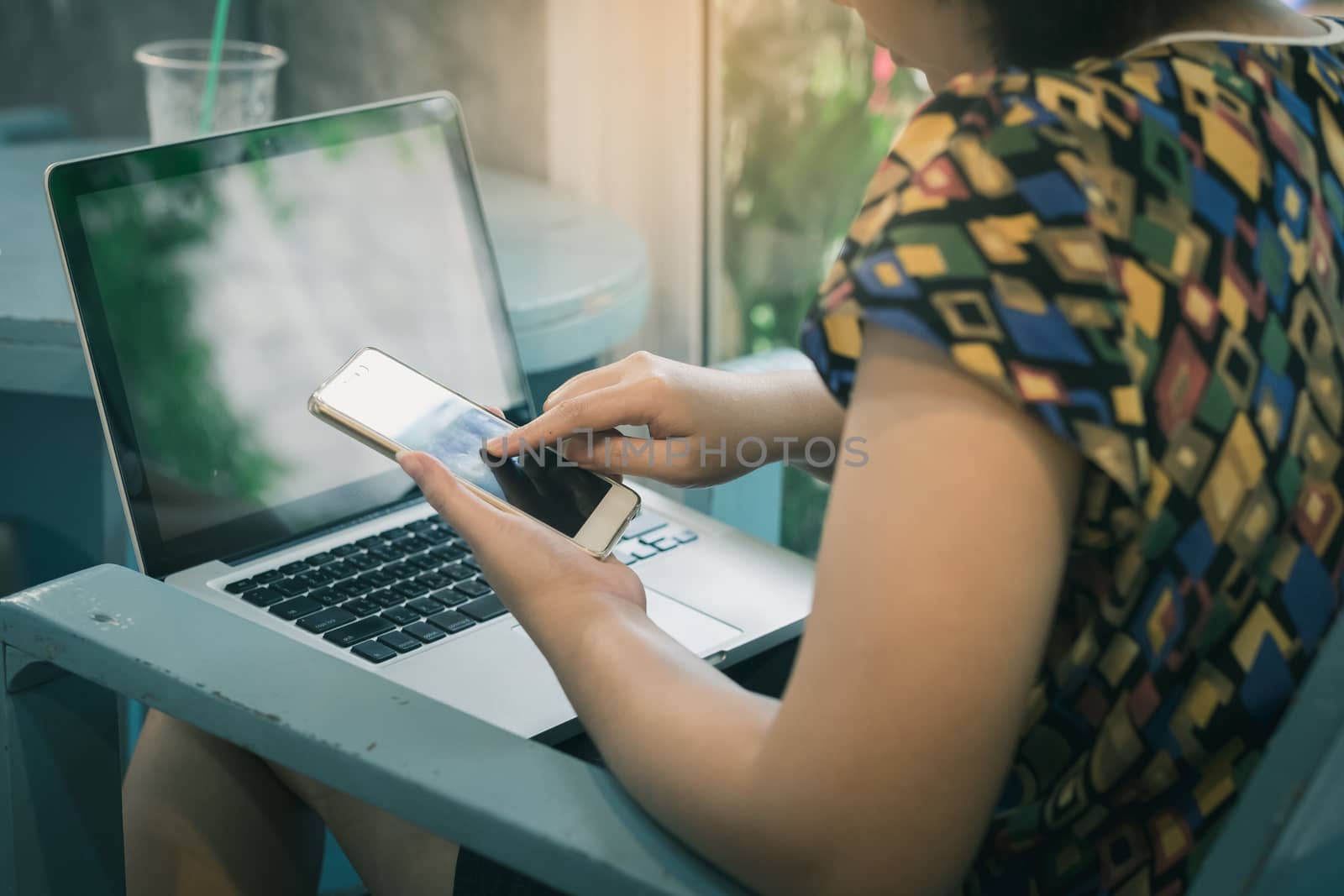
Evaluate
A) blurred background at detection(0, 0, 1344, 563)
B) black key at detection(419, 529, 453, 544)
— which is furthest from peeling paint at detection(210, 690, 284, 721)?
blurred background at detection(0, 0, 1344, 563)

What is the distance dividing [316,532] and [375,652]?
0.18 m

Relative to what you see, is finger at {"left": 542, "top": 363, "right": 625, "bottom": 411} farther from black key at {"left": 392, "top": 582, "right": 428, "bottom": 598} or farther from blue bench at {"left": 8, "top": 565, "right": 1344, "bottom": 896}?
blue bench at {"left": 8, "top": 565, "right": 1344, "bottom": 896}

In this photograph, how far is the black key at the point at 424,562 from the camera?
800 millimetres

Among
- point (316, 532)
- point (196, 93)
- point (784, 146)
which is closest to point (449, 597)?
point (316, 532)

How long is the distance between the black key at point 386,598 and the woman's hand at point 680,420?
11 cm

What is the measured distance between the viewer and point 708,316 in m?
1.60

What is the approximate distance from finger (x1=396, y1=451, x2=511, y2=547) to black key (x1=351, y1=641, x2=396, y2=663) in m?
0.13

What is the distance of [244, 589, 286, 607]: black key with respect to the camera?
0.74 metres

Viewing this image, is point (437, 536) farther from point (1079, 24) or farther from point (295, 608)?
point (1079, 24)

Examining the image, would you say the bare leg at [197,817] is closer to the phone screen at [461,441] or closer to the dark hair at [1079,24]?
the phone screen at [461,441]

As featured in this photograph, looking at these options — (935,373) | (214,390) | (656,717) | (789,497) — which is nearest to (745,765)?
(656,717)

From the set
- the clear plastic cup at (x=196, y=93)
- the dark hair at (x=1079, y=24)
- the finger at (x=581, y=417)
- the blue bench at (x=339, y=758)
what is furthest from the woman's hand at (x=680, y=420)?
the clear plastic cup at (x=196, y=93)

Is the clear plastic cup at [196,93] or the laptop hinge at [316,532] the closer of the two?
the laptop hinge at [316,532]

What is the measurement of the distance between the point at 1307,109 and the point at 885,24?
0.17m
